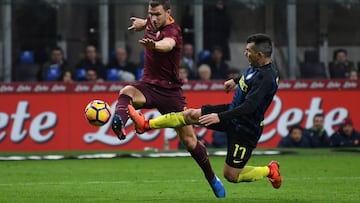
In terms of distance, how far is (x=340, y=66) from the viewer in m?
22.9

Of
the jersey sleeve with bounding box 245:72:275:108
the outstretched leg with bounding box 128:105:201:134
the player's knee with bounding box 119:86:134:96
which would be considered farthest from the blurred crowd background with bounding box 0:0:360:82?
the jersey sleeve with bounding box 245:72:275:108

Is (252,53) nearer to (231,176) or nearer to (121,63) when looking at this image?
(231,176)

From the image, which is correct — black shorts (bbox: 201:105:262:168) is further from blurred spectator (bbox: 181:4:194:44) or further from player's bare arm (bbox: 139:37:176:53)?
blurred spectator (bbox: 181:4:194:44)

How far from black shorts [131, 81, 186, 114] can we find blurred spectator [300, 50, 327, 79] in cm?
1009

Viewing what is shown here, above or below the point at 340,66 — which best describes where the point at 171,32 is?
above

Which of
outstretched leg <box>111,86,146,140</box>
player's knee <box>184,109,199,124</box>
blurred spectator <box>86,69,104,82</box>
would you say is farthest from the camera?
blurred spectator <box>86,69,104,82</box>

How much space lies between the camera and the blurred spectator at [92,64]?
74.4ft

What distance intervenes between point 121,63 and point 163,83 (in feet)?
32.6

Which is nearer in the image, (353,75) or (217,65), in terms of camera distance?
(353,75)

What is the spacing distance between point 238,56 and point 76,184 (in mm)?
9693

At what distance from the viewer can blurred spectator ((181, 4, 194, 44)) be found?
2298 cm

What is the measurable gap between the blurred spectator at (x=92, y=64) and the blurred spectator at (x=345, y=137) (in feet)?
16.2

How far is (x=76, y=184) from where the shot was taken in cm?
1425

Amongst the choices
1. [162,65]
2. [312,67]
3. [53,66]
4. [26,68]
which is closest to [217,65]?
[312,67]
